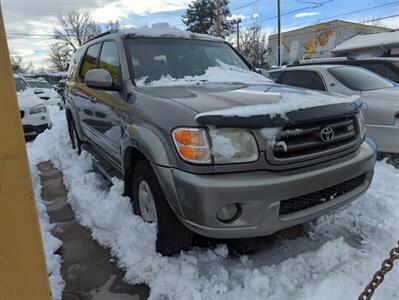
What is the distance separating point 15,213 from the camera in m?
1.30

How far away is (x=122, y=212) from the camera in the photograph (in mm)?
3410

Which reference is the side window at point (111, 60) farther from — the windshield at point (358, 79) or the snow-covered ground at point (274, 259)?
the windshield at point (358, 79)

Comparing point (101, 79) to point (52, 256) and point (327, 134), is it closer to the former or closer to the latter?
point (52, 256)

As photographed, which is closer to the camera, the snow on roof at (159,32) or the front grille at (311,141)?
the front grille at (311,141)

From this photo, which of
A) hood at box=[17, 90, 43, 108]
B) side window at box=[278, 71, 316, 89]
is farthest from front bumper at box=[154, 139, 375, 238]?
hood at box=[17, 90, 43, 108]

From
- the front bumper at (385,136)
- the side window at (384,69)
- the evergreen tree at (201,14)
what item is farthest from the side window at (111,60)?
the evergreen tree at (201,14)

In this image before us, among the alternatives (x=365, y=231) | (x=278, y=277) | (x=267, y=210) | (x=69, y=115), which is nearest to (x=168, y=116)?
(x=267, y=210)

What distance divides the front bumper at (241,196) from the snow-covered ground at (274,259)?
379mm

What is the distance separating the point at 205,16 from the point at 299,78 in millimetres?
43540

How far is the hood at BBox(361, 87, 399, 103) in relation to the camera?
200 inches

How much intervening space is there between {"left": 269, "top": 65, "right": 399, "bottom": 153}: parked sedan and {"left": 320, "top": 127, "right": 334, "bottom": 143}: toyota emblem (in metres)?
2.88

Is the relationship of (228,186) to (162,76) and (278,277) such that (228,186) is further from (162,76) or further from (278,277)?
(162,76)

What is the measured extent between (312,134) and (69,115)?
4746 millimetres

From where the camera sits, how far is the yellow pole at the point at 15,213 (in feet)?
4.10
